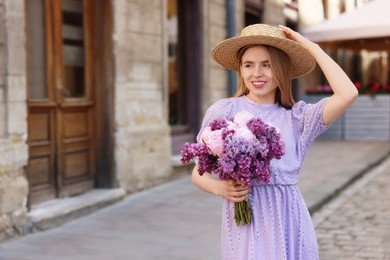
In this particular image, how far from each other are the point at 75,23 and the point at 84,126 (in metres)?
1.13

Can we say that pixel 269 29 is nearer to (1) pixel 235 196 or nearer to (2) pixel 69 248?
(1) pixel 235 196

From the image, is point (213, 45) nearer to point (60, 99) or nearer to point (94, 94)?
point (94, 94)

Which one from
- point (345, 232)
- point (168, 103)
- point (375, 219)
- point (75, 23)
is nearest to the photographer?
point (345, 232)

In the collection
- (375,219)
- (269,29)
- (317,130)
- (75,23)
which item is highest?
(75,23)

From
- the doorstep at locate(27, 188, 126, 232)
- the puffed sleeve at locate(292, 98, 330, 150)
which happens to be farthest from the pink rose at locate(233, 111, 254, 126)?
the doorstep at locate(27, 188, 126, 232)

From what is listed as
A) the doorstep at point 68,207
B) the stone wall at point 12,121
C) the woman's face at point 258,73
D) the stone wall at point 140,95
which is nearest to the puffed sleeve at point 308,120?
the woman's face at point 258,73

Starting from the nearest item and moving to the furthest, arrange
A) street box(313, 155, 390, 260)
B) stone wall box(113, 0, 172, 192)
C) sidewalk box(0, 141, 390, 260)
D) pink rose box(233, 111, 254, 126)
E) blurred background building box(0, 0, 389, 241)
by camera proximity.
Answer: pink rose box(233, 111, 254, 126)
sidewalk box(0, 141, 390, 260)
street box(313, 155, 390, 260)
blurred background building box(0, 0, 389, 241)
stone wall box(113, 0, 172, 192)

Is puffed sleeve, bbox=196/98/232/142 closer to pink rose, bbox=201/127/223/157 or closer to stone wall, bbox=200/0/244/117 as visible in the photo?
pink rose, bbox=201/127/223/157

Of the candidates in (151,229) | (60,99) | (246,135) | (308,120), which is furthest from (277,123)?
(60,99)

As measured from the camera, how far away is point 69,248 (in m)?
5.52

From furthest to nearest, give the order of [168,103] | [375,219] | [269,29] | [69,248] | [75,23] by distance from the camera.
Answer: [168,103] < [75,23] < [375,219] < [69,248] < [269,29]

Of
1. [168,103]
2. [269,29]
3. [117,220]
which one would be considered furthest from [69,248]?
[168,103]

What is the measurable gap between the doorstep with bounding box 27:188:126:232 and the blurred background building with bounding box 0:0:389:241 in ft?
0.26

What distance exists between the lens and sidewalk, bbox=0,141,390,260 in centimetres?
536
